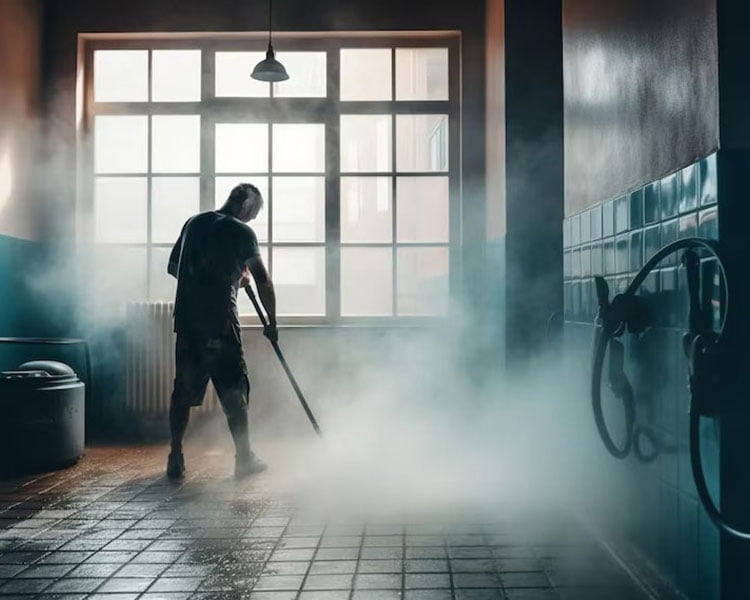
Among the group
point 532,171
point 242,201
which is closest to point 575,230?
point 532,171

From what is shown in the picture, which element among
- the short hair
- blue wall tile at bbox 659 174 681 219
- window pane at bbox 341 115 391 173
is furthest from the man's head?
blue wall tile at bbox 659 174 681 219

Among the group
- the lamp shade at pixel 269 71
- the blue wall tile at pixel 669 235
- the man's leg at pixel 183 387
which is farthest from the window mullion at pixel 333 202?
the blue wall tile at pixel 669 235

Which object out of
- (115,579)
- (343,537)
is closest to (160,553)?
(115,579)

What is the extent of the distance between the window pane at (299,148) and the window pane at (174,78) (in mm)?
698

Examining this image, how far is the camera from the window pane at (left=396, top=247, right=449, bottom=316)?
5.89m

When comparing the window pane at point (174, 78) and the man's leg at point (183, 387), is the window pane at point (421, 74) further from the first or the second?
the man's leg at point (183, 387)

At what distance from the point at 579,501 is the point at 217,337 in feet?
6.66

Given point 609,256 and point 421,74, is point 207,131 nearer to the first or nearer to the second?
point 421,74

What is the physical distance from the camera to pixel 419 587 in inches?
100.0

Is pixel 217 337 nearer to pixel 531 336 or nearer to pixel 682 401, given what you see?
pixel 531 336

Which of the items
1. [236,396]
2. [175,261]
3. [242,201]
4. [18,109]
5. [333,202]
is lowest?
[236,396]

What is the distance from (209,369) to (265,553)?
1.58 metres

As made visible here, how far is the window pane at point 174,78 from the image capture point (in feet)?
19.5

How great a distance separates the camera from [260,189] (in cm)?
598
